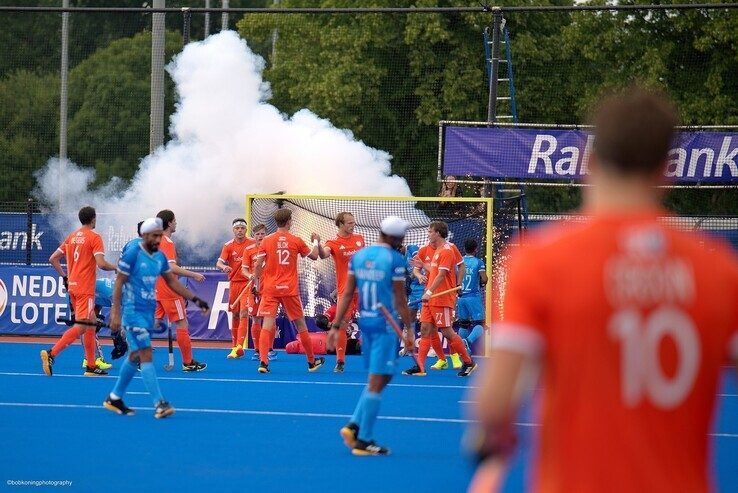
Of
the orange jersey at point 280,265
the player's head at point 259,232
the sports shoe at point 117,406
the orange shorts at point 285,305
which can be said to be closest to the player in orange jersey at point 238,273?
the player's head at point 259,232

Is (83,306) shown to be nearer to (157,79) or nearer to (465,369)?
(465,369)

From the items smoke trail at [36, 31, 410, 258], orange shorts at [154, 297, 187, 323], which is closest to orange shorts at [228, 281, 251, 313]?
orange shorts at [154, 297, 187, 323]

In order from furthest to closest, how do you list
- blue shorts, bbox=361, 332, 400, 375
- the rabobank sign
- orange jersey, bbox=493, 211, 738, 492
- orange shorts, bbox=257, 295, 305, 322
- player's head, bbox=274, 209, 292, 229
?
the rabobank sign < orange shorts, bbox=257, 295, 305, 322 < player's head, bbox=274, 209, 292, 229 < blue shorts, bbox=361, 332, 400, 375 < orange jersey, bbox=493, 211, 738, 492

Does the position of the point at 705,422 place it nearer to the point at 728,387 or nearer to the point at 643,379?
the point at 643,379

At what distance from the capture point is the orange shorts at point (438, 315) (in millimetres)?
17641

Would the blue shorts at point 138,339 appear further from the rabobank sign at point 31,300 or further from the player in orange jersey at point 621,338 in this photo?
the rabobank sign at point 31,300

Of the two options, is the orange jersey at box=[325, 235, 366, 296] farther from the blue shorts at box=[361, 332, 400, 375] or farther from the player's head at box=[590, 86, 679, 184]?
the player's head at box=[590, 86, 679, 184]

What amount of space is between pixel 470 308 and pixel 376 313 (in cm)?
854

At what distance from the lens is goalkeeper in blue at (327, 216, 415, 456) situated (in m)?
10.0

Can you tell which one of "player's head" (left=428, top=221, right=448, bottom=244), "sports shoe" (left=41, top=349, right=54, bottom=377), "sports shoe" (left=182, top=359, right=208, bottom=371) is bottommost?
"sports shoe" (left=182, top=359, right=208, bottom=371)

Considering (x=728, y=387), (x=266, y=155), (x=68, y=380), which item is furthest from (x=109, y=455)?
(x=266, y=155)

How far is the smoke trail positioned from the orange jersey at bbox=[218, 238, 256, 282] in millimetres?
9764

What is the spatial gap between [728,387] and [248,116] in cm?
1782

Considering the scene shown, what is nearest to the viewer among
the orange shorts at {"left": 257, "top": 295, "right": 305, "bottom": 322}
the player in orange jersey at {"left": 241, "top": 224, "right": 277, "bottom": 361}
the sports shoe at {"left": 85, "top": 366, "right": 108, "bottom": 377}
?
the sports shoe at {"left": 85, "top": 366, "right": 108, "bottom": 377}
